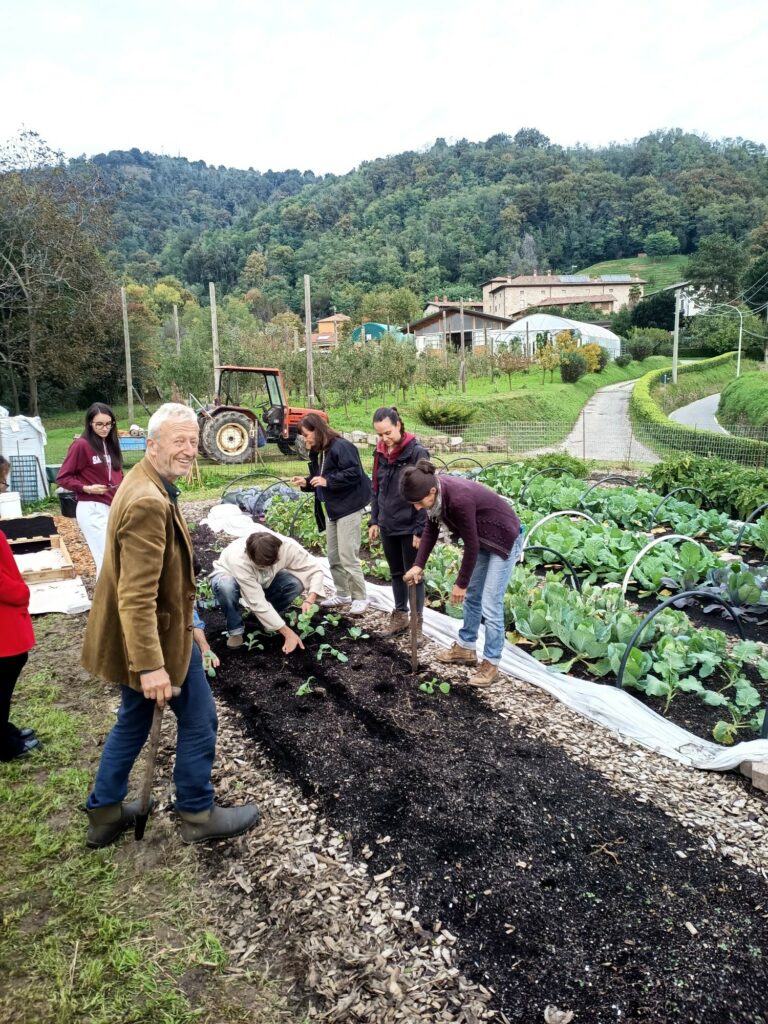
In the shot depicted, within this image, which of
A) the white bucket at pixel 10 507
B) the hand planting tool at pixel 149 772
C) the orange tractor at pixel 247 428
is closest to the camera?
the hand planting tool at pixel 149 772

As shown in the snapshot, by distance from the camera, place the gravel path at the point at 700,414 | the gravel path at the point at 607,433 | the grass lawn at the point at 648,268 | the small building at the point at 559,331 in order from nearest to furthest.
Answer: the gravel path at the point at 607,433
the gravel path at the point at 700,414
the small building at the point at 559,331
the grass lawn at the point at 648,268

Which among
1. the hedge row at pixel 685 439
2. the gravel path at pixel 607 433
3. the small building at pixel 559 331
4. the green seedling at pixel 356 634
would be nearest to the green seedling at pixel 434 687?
the green seedling at pixel 356 634

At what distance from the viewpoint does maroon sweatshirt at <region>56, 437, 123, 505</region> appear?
416 cm

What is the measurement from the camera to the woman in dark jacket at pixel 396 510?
3934mm

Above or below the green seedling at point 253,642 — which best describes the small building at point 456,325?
above

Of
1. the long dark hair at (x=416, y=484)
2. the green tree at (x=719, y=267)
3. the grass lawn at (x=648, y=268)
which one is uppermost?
the grass lawn at (x=648, y=268)

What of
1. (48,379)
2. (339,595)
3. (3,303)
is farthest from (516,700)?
(48,379)

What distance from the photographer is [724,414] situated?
856 inches

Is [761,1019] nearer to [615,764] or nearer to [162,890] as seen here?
[615,764]

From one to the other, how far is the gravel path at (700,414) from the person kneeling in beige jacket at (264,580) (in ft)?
66.3

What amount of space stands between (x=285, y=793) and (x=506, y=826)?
0.91m

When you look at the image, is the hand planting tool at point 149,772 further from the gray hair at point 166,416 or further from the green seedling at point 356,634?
the green seedling at point 356,634

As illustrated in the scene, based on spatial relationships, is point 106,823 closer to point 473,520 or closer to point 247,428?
point 473,520

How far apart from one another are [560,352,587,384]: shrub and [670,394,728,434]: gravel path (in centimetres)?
512
